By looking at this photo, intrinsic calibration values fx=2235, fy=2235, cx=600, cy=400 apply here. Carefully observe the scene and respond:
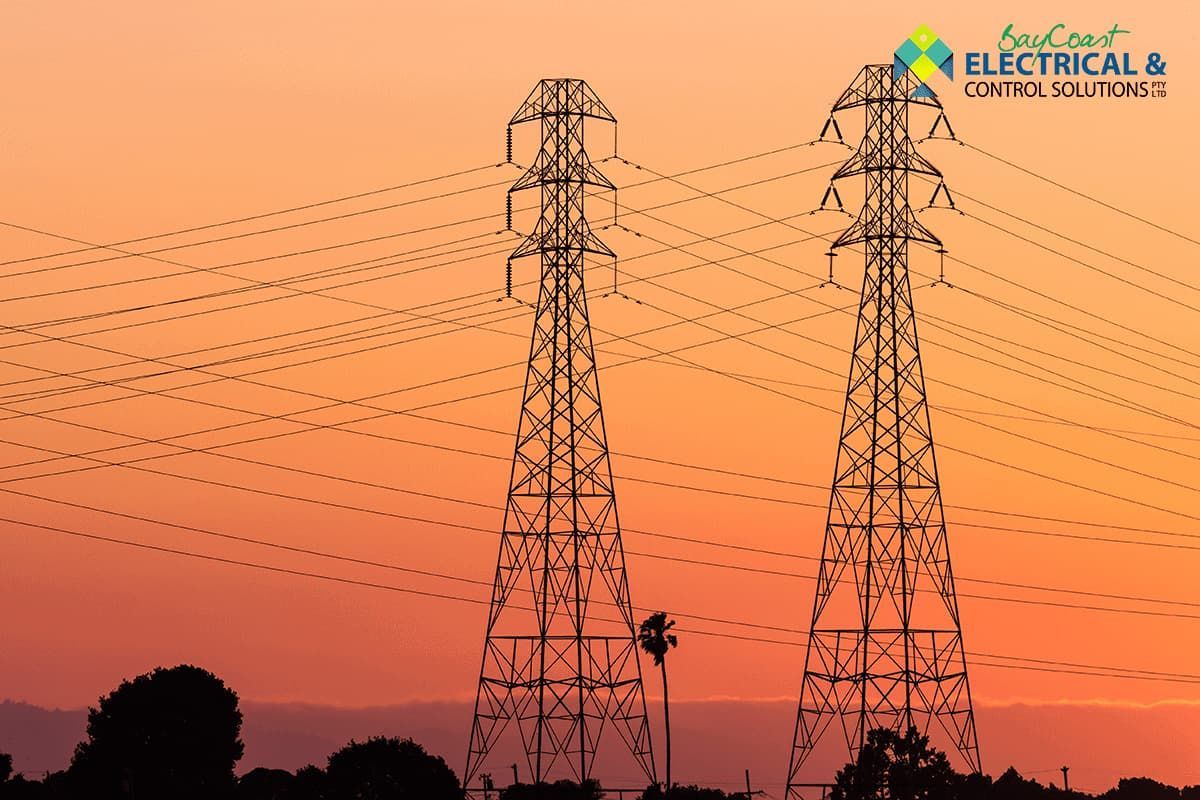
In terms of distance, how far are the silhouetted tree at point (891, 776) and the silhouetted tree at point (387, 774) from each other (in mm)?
33833

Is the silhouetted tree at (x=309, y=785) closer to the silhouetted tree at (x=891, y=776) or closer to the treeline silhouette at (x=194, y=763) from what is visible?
the treeline silhouette at (x=194, y=763)

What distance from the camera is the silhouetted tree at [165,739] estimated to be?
7530 inches

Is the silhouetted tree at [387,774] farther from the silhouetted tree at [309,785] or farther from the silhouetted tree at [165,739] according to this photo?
the silhouetted tree at [165,739]

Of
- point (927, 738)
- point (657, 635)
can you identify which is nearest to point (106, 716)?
point (657, 635)

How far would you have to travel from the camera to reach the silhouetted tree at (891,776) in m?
140

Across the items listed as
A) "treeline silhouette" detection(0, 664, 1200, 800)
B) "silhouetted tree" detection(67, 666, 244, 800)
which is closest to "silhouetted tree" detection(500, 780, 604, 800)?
"treeline silhouette" detection(0, 664, 1200, 800)

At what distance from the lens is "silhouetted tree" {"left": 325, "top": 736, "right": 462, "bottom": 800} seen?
163m

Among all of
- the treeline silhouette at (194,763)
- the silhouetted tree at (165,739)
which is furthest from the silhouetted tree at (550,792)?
the silhouetted tree at (165,739)

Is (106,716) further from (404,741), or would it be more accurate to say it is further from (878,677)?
(878,677)

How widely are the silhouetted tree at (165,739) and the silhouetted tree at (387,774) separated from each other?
28.4 metres

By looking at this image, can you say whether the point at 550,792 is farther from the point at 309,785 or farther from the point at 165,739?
the point at 165,739

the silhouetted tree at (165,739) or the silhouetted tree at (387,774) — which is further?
the silhouetted tree at (165,739)

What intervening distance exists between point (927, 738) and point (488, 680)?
4598cm

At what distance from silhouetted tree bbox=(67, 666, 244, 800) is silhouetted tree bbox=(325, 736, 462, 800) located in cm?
2842
